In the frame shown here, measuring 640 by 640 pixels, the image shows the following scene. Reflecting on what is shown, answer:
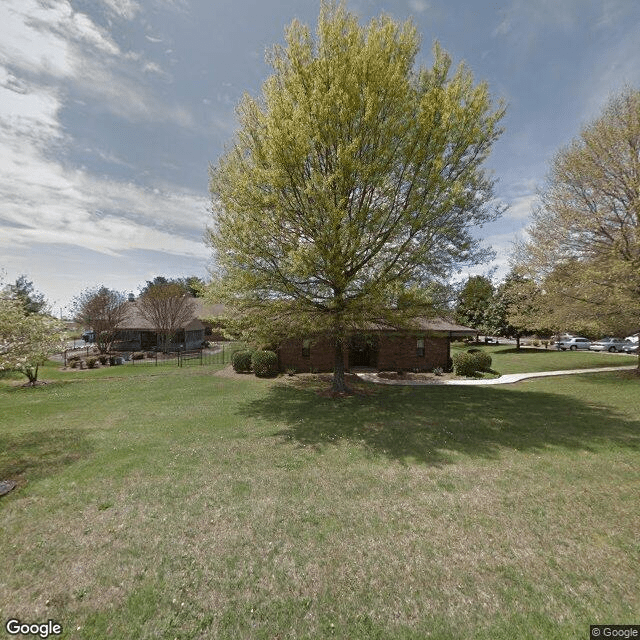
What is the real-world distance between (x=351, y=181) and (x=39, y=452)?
495 inches

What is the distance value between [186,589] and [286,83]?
14377mm

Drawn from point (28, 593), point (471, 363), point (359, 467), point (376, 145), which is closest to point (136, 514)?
point (28, 593)

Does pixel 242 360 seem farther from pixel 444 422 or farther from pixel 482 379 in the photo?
pixel 482 379

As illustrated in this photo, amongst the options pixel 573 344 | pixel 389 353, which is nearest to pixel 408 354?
pixel 389 353

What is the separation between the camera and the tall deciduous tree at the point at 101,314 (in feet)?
103

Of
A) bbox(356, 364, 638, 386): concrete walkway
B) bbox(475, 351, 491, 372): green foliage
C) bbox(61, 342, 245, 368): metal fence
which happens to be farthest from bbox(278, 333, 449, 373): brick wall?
bbox(61, 342, 245, 368): metal fence

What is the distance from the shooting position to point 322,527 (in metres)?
5.17

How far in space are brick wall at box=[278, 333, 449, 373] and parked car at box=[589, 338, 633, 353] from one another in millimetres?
28889

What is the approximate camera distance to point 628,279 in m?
16.8

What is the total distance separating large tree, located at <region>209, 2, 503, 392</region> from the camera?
10.2 meters

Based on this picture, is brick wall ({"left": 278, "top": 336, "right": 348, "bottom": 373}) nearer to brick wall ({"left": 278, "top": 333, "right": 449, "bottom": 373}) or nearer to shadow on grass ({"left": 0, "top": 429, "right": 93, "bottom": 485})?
brick wall ({"left": 278, "top": 333, "right": 449, "bottom": 373})

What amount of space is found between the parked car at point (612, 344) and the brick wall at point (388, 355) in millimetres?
28889

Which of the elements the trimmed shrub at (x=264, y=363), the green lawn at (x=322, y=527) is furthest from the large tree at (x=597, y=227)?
the trimmed shrub at (x=264, y=363)

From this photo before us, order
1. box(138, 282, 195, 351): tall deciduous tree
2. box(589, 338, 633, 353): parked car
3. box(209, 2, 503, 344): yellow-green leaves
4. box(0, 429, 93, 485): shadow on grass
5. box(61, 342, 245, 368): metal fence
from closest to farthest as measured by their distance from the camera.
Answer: box(0, 429, 93, 485): shadow on grass
box(209, 2, 503, 344): yellow-green leaves
box(61, 342, 245, 368): metal fence
box(138, 282, 195, 351): tall deciduous tree
box(589, 338, 633, 353): parked car
